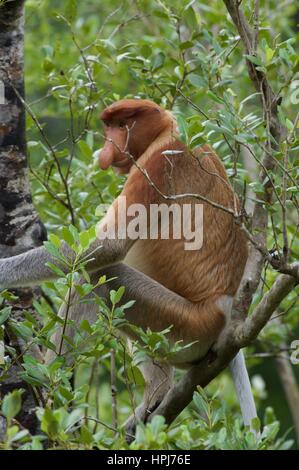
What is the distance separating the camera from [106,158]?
383 cm

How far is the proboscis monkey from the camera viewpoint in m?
3.73

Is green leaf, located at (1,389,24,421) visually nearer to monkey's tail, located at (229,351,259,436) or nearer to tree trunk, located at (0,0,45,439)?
tree trunk, located at (0,0,45,439)

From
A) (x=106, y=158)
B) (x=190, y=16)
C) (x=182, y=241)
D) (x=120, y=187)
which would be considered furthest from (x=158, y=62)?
(x=182, y=241)

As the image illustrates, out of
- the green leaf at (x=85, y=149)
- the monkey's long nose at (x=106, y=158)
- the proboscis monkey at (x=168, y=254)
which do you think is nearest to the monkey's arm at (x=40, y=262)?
the proboscis monkey at (x=168, y=254)

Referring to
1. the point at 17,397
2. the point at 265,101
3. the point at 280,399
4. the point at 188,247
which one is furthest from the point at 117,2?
the point at 280,399

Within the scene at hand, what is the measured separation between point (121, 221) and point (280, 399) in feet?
24.5

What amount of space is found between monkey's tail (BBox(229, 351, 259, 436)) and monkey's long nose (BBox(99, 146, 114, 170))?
958mm

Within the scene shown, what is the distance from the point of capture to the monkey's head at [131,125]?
3934 mm

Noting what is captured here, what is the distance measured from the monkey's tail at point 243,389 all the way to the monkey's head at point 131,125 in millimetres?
978

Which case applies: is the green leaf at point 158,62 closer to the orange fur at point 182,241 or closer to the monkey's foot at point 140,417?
the orange fur at point 182,241

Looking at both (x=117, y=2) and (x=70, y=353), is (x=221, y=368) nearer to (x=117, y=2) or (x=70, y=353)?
(x=70, y=353)

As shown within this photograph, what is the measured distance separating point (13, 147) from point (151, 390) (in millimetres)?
1303

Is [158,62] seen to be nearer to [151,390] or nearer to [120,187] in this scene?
[120,187]

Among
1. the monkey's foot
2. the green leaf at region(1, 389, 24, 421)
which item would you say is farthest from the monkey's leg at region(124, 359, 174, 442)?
the green leaf at region(1, 389, 24, 421)
